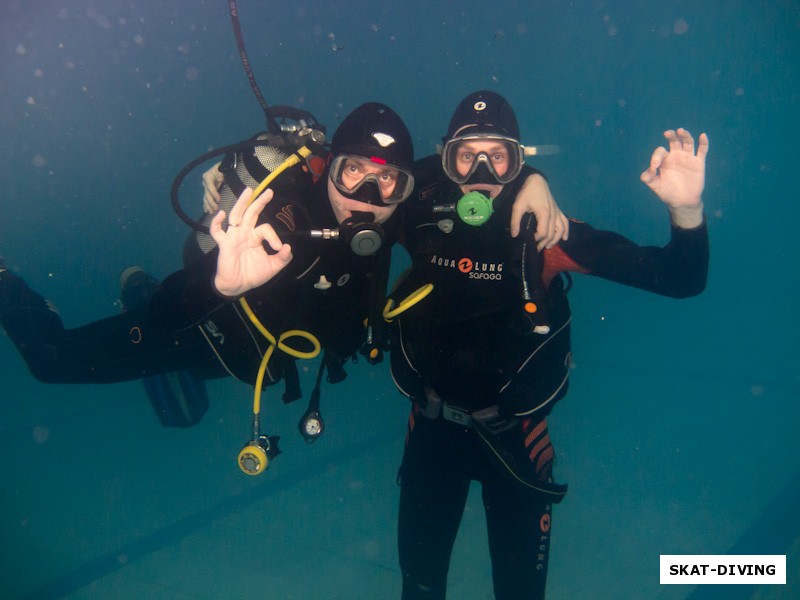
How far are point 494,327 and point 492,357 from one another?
199mm

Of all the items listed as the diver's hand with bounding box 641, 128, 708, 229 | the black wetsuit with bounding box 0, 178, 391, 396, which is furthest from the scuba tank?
the diver's hand with bounding box 641, 128, 708, 229

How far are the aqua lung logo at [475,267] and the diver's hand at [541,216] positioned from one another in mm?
251

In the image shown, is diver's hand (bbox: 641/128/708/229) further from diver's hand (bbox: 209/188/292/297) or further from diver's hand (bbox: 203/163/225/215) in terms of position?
diver's hand (bbox: 203/163/225/215)

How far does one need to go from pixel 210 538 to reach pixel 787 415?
1642 cm

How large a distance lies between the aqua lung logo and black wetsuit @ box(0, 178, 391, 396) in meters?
0.44

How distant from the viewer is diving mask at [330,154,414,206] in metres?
2.92

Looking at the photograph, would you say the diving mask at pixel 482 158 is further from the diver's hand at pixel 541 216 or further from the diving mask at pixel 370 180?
the diving mask at pixel 370 180

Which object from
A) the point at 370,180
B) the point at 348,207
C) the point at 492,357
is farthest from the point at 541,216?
the point at 348,207

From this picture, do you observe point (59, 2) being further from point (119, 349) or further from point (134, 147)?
point (119, 349)

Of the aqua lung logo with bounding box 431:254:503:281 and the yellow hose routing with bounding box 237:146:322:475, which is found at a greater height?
the aqua lung logo with bounding box 431:254:503:281

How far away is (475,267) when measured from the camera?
3.07 m

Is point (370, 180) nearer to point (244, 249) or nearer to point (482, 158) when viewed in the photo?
point (482, 158)

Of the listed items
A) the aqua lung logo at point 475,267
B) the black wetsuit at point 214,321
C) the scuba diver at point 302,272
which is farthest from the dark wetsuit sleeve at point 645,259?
the black wetsuit at point 214,321

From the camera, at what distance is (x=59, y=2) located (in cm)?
2245
